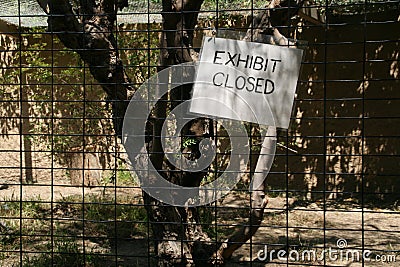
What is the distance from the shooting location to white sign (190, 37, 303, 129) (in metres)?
2.56

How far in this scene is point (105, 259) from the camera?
12.9ft

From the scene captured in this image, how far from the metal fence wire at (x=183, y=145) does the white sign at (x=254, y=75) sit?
11cm

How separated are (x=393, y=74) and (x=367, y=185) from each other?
1316mm

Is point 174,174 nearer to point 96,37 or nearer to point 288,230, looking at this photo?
point 96,37

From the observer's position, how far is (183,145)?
342 centimetres

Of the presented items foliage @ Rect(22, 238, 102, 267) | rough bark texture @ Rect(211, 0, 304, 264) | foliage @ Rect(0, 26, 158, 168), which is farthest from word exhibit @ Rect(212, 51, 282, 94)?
foliage @ Rect(0, 26, 158, 168)

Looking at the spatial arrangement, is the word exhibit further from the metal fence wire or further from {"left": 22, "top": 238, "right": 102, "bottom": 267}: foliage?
{"left": 22, "top": 238, "right": 102, "bottom": 267}: foliage

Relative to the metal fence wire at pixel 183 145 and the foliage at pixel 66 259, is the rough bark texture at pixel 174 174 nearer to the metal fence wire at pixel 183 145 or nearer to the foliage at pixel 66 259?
the metal fence wire at pixel 183 145

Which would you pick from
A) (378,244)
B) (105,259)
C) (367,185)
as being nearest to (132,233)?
(105,259)

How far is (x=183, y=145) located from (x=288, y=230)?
1679 mm

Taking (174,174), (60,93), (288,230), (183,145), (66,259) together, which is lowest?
(288,230)

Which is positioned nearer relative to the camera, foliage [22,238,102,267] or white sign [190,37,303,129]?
white sign [190,37,303,129]

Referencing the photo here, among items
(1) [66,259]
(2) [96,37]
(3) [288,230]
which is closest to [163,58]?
(2) [96,37]

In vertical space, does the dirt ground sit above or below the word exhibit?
below
